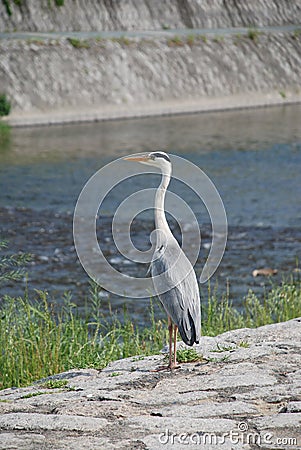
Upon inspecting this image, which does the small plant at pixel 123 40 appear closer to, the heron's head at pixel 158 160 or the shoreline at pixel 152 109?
the shoreline at pixel 152 109

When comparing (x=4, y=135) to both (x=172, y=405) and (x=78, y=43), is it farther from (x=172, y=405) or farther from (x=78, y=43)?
(x=172, y=405)

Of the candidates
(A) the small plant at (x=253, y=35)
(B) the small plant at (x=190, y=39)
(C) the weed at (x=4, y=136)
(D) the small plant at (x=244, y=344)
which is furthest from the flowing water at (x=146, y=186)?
(A) the small plant at (x=253, y=35)

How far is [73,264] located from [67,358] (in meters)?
6.92

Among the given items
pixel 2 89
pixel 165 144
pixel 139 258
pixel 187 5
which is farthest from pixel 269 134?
pixel 187 5

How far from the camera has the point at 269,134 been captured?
3069 centimetres

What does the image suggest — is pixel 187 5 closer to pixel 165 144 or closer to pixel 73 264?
pixel 165 144

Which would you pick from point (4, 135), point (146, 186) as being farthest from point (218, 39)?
point (146, 186)

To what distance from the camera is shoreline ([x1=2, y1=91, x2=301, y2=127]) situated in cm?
3697

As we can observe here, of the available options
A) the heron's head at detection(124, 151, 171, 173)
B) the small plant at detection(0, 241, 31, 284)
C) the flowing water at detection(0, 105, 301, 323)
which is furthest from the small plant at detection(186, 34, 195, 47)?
the heron's head at detection(124, 151, 171, 173)

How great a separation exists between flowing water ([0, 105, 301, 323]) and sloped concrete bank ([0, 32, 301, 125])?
3.60m

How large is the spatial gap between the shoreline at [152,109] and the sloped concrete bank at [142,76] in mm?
47

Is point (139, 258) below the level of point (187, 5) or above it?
below

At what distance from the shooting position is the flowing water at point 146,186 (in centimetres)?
1423

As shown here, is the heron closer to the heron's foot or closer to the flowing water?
the heron's foot
